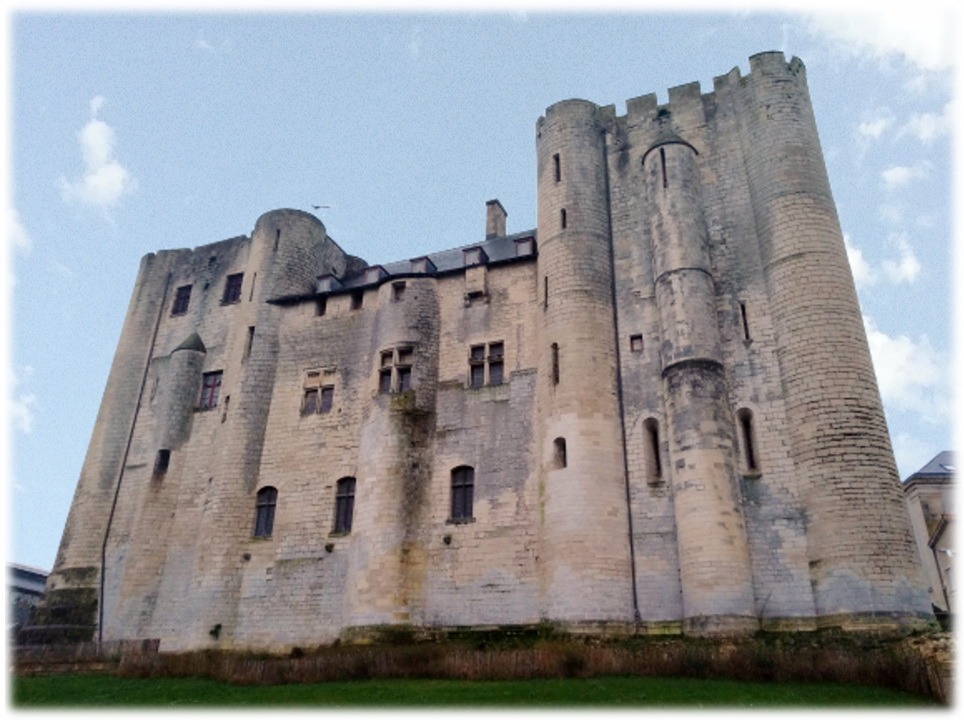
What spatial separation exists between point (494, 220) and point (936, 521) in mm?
22902

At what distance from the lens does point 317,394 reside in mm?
25375

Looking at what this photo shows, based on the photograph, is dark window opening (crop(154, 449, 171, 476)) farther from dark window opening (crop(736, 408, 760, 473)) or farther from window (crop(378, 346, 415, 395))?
dark window opening (crop(736, 408, 760, 473))

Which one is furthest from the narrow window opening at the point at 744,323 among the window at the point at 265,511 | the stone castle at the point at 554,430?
the window at the point at 265,511

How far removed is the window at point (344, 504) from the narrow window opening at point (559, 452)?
260 inches

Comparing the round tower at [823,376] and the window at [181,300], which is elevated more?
the window at [181,300]

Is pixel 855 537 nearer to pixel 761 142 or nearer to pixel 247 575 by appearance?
pixel 761 142

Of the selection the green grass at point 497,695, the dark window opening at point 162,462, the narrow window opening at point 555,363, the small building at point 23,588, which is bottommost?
the green grass at point 497,695

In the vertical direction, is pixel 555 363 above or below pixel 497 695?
above

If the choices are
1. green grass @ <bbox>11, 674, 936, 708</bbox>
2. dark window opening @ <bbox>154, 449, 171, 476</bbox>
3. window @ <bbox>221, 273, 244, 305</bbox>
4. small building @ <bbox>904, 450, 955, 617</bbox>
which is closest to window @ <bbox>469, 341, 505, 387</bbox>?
green grass @ <bbox>11, 674, 936, 708</bbox>

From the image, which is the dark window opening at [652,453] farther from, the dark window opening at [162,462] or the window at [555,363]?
the dark window opening at [162,462]

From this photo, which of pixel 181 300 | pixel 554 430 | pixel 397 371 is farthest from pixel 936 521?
pixel 181 300

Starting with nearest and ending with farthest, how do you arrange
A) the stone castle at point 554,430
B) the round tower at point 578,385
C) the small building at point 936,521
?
the stone castle at point 554,430, the round tower at point 578,385, the small building at point 936,521

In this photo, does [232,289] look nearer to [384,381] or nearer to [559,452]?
[384,381]

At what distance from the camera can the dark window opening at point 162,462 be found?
25.8 metres
